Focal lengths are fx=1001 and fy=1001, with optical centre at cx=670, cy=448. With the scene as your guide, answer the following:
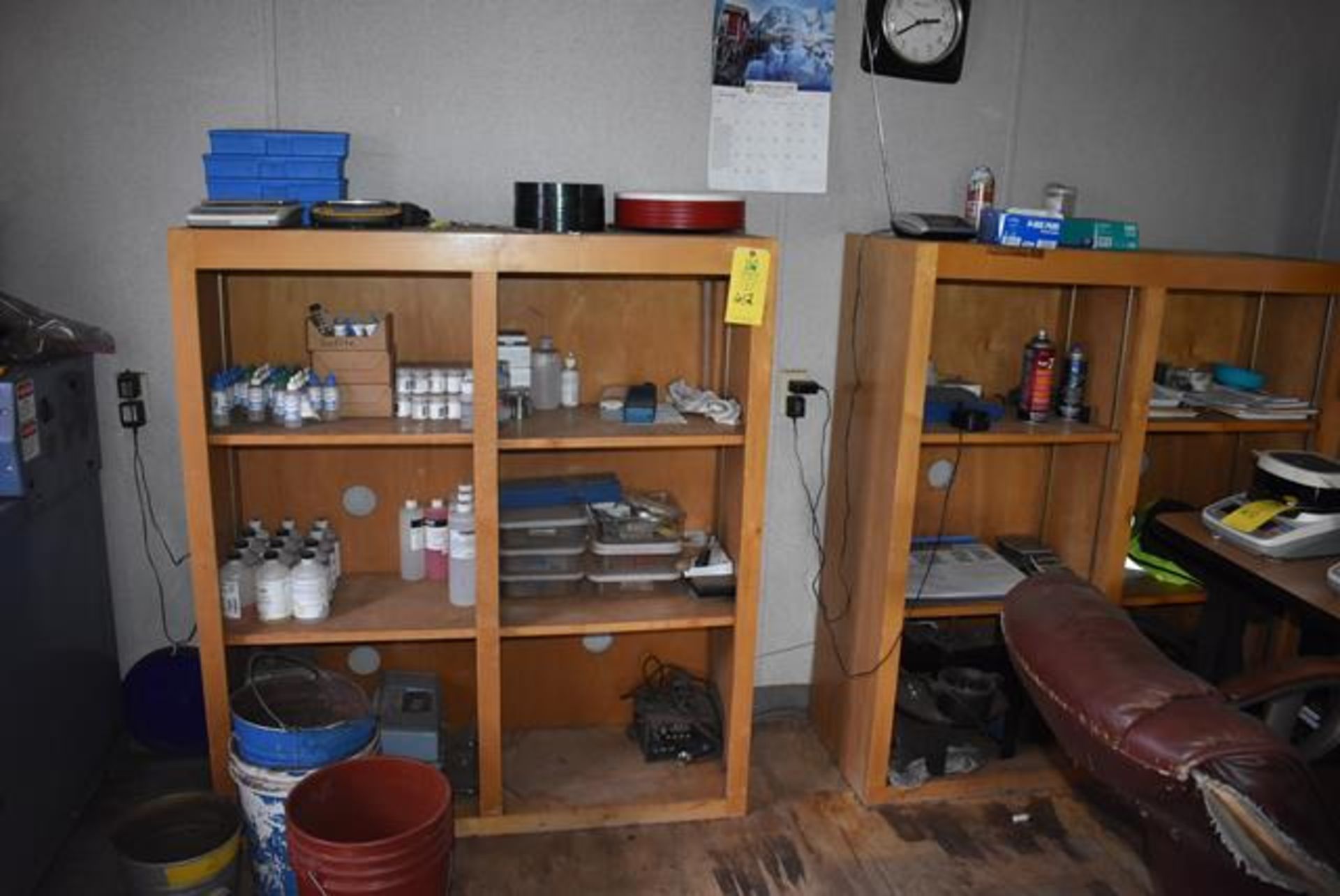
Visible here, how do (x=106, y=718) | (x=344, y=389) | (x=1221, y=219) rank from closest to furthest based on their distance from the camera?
(x=344, y=389), (x=106, y=718), (x=1221, y=219)

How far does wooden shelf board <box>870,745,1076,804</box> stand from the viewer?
2611mm

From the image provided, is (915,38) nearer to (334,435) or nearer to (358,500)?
(334,435)

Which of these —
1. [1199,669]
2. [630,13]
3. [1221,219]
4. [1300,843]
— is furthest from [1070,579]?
[1221,219]

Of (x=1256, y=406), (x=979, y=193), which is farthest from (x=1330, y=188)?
(x=979, y=193)

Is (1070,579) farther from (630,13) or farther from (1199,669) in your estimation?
(630,13)

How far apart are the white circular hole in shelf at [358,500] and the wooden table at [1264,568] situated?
6.50 feet

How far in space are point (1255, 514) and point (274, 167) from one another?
2364 mm

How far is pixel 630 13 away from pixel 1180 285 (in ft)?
4.89

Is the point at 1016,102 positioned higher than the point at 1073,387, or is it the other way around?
the point at 1016,102

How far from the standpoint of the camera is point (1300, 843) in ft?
3.48

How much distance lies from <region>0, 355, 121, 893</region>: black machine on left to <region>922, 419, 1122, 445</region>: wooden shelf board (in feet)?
6.46

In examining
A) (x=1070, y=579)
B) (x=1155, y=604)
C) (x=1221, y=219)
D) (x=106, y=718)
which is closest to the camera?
(x=1070, y=579)

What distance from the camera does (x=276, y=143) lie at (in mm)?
2188

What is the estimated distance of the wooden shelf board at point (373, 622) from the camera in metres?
2.26
